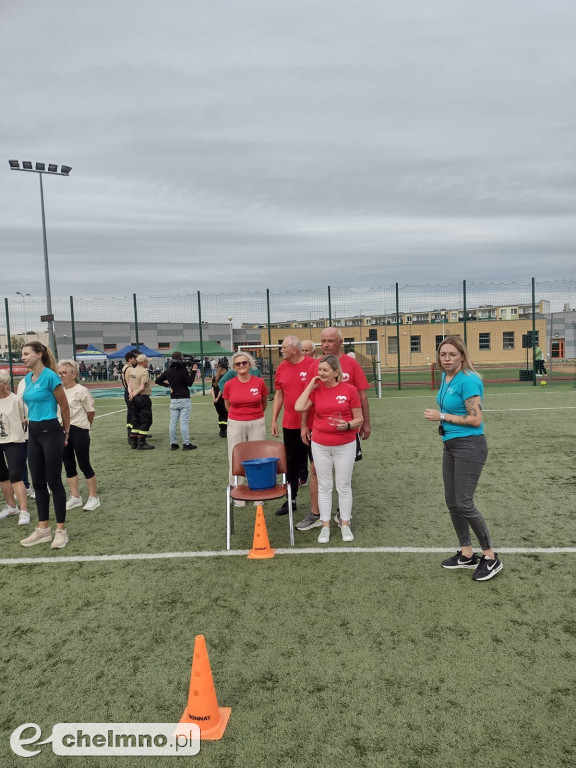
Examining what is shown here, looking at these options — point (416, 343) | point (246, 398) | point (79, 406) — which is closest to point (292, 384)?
point (246, 398)

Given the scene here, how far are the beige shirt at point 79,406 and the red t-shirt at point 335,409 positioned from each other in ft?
8.86

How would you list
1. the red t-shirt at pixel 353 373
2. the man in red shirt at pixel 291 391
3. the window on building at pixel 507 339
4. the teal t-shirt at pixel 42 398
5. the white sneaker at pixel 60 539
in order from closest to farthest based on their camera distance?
the teal t-shirt at pixel 42 398, the white sneaker at pixel 60 539, the red t-shirt at pixel 353 373, the man in red shirt at pixel 291 391, the window on building at pixel 507 339

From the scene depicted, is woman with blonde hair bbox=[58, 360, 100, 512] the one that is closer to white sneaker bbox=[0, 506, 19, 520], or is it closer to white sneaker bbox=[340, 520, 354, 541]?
white sneaker bbox=[0, 506, 19, 520]

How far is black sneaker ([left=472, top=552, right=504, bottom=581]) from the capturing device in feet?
13.3

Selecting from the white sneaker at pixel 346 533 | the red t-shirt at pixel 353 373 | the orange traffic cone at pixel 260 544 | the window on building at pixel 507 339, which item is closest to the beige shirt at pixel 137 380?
the red t-shirt at pixel 353 373

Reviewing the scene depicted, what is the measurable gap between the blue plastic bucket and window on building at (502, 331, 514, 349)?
43830mm

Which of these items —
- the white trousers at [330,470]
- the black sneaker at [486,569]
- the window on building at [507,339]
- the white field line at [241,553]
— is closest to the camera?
the black sneaker at [486,569]

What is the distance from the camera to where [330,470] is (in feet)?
16.3

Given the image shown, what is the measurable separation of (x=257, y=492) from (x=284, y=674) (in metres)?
2.12

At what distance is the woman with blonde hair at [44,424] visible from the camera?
4794 millimetres

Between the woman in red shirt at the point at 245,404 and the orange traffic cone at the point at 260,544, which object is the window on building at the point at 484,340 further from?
the orange traffic cone at the point at 260,544

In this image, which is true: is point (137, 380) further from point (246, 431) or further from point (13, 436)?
point (246, 431)

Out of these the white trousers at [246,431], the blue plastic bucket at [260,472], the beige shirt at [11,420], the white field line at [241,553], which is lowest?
the white field line at [241,553]

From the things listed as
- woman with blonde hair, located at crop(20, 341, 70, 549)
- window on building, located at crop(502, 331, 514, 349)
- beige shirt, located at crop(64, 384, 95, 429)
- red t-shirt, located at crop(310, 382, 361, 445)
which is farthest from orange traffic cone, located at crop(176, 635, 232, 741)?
window on building, located at crop(502, 331, 514, 349)
